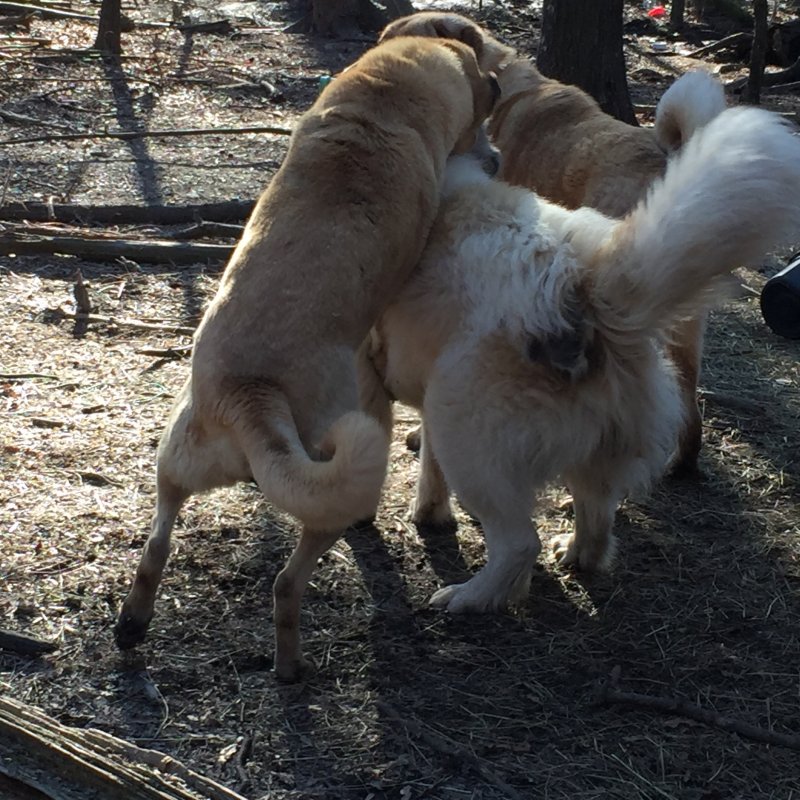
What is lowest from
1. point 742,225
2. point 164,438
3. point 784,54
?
point 784,54

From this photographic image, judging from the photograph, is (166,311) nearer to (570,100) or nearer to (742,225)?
(570,100)

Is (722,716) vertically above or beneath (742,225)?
beneath

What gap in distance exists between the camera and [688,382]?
191 inches

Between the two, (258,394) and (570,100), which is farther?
(570,100)

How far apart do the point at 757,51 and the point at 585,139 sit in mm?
6219

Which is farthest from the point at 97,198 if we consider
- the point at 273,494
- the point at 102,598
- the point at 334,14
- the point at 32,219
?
the point at 334,14

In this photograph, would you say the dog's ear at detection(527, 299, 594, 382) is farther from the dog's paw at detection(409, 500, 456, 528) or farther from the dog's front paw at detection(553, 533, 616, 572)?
the dog's paw at detection(409, 500, 456, 528)

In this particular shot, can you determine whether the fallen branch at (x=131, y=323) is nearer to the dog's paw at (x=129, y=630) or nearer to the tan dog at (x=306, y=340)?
the tan dog at (x=306, y=340)

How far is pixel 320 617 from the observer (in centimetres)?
392

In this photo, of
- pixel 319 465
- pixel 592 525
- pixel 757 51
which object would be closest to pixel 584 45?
pixel 757 51

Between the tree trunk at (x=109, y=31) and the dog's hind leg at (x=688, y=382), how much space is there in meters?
9.01

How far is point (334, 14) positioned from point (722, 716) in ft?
41.5

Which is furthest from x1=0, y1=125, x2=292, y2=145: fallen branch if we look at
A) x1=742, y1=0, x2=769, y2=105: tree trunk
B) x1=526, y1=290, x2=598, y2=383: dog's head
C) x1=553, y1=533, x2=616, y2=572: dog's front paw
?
x1=526, y1=290, x2=598, y2=383: dog's head

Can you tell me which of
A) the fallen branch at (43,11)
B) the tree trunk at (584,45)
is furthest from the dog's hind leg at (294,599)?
the fallen branch at (43,11)
